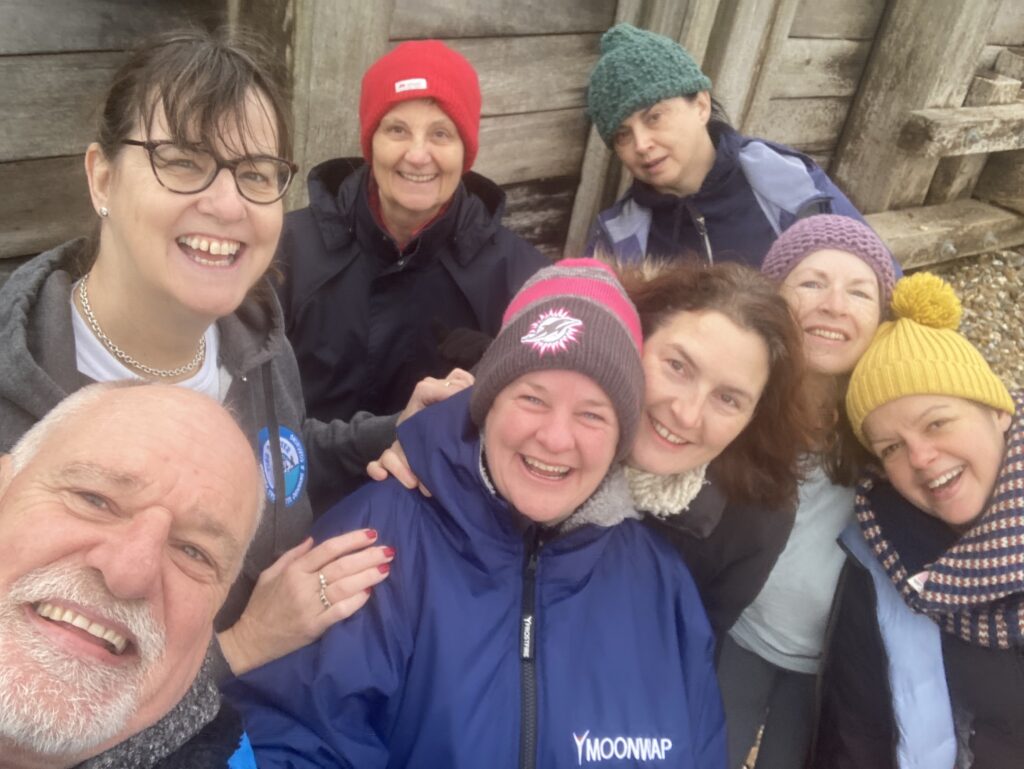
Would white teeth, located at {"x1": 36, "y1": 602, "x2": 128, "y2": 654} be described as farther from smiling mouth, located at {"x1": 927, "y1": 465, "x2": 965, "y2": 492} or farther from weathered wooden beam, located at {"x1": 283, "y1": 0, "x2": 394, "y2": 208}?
weathered wooden beam, located at {"x1": 283, "y1": 0, "x2": 394, "y2": 208}

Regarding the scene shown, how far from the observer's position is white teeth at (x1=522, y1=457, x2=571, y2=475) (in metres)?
1.70

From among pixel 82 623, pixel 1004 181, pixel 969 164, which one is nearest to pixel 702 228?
pixel 82 623

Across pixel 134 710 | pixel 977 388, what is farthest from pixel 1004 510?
pixel 134 710

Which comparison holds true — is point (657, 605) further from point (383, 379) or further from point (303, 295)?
point (303, 295)

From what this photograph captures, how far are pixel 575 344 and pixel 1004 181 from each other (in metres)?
5.69

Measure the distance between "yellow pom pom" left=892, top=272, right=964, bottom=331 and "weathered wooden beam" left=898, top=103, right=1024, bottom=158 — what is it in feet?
10.7

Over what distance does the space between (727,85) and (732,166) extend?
1068 mm

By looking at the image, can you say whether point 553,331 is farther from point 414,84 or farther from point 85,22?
point 85,22

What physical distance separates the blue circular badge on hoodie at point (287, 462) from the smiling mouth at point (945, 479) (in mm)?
1615

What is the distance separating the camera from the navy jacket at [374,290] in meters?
2.49

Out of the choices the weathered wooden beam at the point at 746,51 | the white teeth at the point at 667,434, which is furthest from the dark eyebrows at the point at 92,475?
the weathered wooden beam at the point at 746,51

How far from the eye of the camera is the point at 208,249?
1.63 meters

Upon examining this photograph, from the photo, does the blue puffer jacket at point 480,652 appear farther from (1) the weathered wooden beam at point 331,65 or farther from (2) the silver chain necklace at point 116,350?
(1) the weathered wooden beam at point 331,65

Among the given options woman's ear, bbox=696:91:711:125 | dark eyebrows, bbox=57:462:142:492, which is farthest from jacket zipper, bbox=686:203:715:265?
dark eyebrows, bbox=57:462:142:492
